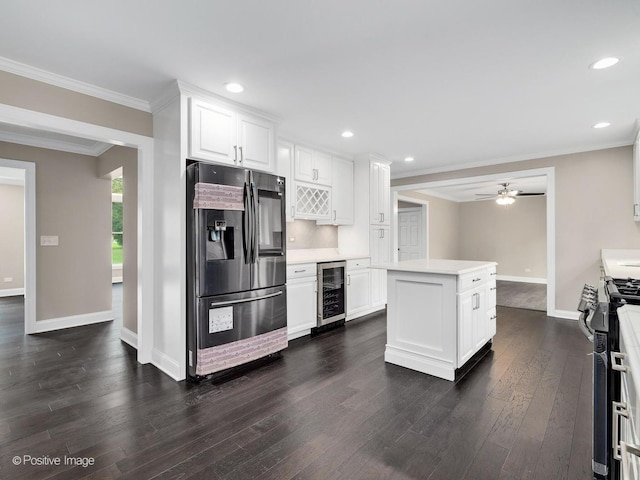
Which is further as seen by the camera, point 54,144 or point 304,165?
point 304,165

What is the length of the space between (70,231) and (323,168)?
3.62 m

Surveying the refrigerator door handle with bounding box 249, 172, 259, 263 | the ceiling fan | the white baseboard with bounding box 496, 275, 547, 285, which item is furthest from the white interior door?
the refrigerator door handle with bounding box 249, 172, 259, 263

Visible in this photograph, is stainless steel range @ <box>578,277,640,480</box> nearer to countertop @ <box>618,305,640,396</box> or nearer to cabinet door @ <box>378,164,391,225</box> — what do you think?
countertop @ <box>618,305,640,396</box>

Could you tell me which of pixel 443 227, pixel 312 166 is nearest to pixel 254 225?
pixel 312 166

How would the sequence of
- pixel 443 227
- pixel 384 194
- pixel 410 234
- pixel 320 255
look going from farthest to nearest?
pixel 443 227 → pixel 410 234 → pixel 384 194 → pixel 320 255

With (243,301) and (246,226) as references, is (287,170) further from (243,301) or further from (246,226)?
(243,301)

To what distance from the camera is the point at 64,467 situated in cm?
170

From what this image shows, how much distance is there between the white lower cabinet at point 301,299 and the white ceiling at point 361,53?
1.73 meters

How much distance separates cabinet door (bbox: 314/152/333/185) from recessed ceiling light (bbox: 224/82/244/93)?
1.88 meters

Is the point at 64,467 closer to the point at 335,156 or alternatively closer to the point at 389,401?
the point at 389,401

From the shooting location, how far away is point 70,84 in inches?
101

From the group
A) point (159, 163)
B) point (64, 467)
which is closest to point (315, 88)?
point (159, 163)

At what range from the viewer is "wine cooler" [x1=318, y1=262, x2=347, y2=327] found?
402 cm

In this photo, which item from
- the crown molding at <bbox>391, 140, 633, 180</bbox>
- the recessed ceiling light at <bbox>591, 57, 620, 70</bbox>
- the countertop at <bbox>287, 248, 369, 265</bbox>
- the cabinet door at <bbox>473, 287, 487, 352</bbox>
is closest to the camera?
the recessed ceiling light at <bbox>591, 57, 620, 70</bbox>
